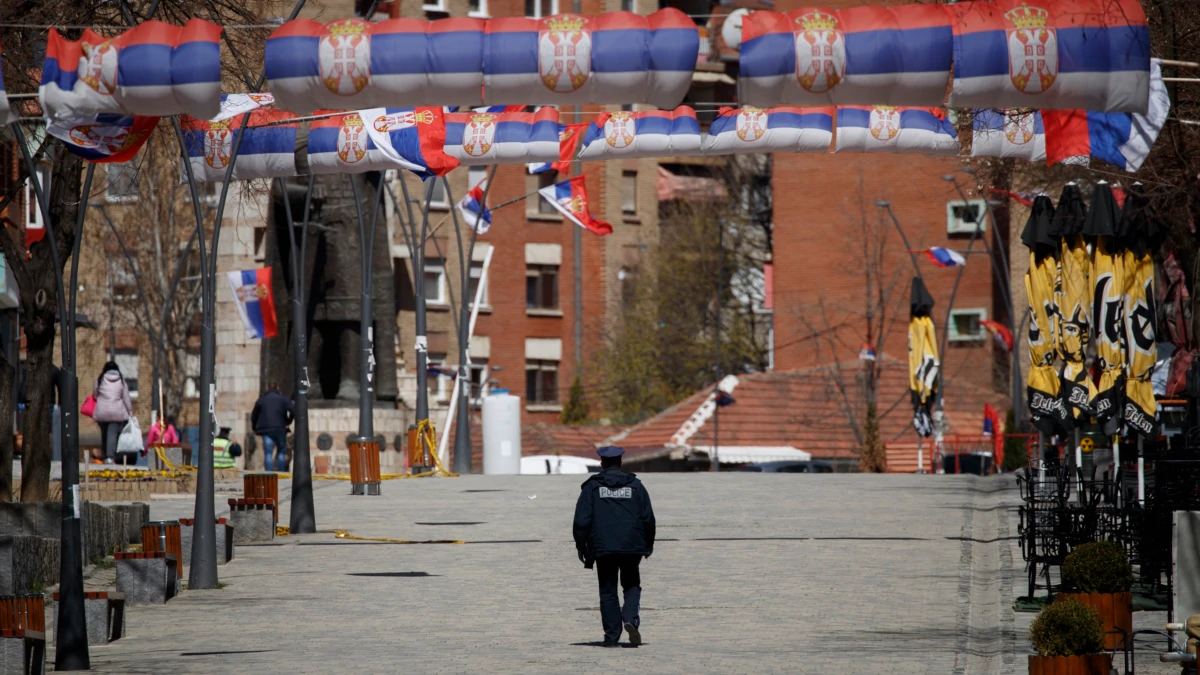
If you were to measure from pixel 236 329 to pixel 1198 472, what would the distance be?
4828 cm

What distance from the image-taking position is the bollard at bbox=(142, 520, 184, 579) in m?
21.6

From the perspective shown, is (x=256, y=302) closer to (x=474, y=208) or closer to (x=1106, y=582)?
(x=474, y=208)

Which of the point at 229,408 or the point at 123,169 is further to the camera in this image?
the point at 229,408

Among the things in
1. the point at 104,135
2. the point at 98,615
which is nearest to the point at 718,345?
the point at 98,615

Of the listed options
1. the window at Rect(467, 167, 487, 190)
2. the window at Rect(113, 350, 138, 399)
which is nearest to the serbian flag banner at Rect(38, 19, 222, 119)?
the window at Rect(113, 350, 138, 399)

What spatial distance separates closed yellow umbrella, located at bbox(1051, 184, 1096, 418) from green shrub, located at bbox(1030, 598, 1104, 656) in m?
11.4

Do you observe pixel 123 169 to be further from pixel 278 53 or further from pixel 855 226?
pixel 855 226

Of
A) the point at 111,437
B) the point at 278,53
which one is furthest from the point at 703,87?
the point at 278,53

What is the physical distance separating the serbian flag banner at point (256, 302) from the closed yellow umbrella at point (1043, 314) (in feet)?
71.2

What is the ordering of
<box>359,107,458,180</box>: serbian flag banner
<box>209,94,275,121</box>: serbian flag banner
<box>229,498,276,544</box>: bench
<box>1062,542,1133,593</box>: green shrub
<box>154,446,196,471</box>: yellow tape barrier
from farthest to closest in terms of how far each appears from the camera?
<box>154,446,196,471</box>: yellow tape barrier → <box>229,498,276,544</box>: bench → <box>359,107,458,180</box>: serbian flag banner → <box>209,94,275,121</box>: serbian flag banner → <box>1062,542,1133,593</box>: green shrub

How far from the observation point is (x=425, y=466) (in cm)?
3950

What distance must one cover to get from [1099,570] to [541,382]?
220 feet

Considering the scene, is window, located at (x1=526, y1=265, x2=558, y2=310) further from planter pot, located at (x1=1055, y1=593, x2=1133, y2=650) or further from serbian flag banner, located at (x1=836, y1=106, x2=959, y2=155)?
planter pot, located at (x1=1055, y1=593, x2=1133, y2=650)

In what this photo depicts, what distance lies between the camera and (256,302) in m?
43.6
